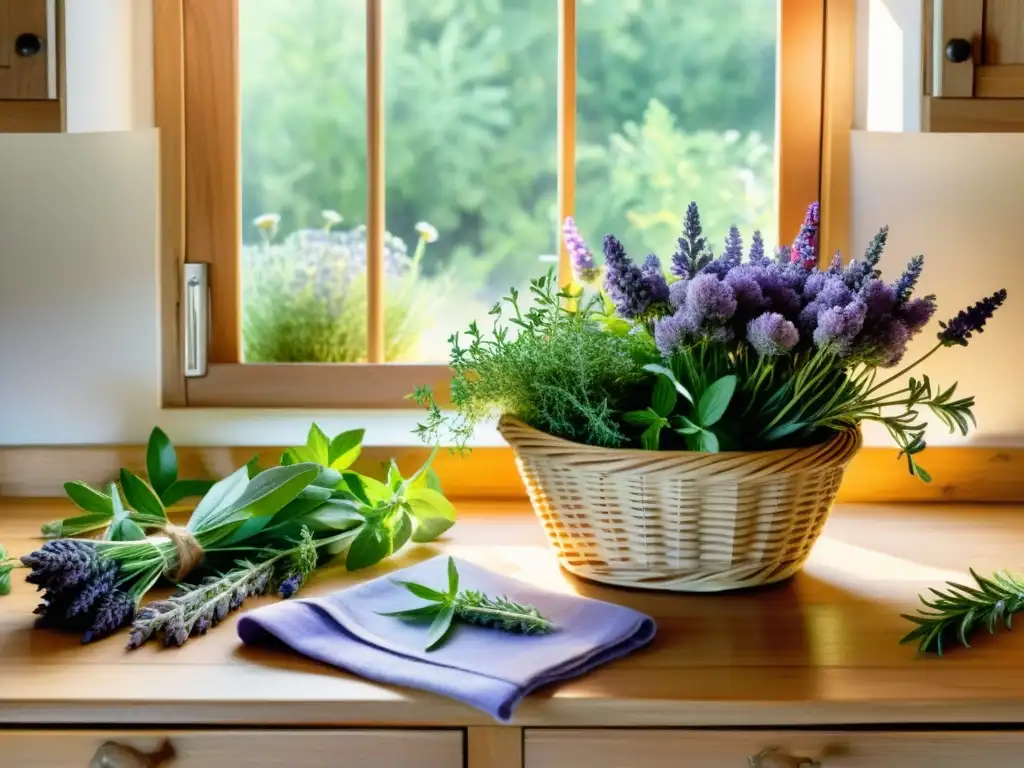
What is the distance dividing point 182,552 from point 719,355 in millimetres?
574

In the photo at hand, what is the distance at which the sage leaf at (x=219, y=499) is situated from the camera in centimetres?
113

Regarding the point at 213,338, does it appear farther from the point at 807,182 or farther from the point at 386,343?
the point at 807,182

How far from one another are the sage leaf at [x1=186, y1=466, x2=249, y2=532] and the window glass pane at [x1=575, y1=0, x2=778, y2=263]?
730mm

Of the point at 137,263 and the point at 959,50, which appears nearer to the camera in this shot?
the point at 959,50

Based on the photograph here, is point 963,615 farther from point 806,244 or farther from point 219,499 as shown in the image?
point 219,499

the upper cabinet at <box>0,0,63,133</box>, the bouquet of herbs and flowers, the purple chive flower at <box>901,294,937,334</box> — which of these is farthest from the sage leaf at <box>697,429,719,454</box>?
the upper cabinet at <box>0,0,63,133</box>

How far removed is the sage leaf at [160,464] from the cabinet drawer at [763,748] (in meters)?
0.69

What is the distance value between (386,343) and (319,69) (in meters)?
0.44

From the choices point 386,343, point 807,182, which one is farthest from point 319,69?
point 807,182

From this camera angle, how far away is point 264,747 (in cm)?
85

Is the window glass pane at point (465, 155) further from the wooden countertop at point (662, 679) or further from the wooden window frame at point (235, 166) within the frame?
the wooden countertop at point (662, 679)

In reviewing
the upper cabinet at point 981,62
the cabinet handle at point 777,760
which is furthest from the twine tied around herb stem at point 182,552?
the upper cabinet at point 981,62

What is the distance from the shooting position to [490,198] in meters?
1.66

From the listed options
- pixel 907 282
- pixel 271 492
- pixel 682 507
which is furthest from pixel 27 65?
pixel 907 282
